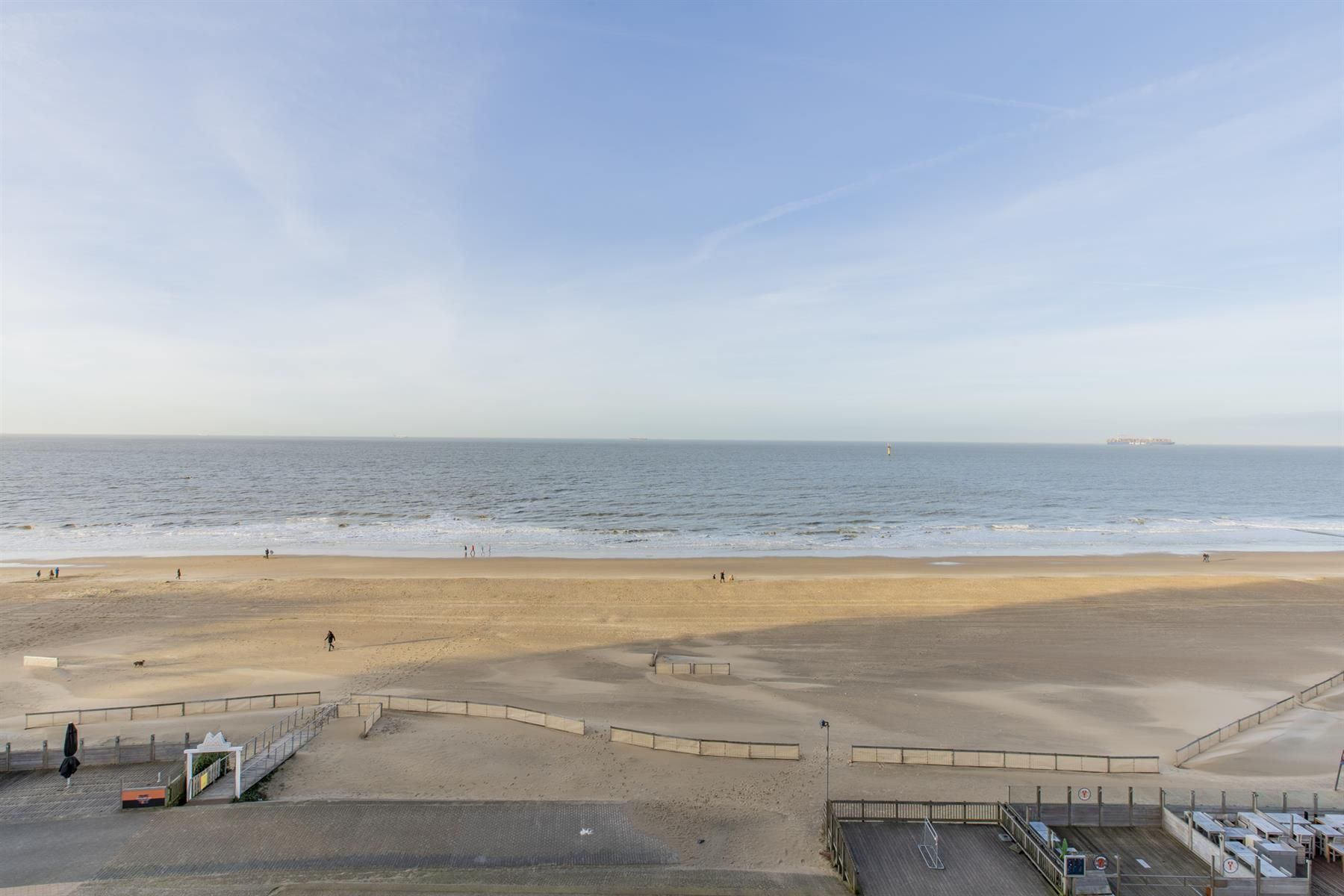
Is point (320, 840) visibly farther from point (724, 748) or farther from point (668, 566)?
point (668, 566)

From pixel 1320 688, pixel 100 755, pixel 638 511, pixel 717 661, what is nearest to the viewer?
pixel 100 755

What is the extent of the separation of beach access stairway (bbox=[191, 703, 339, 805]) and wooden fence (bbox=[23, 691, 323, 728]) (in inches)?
40.4

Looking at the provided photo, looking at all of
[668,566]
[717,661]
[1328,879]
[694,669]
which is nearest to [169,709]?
[694,669]

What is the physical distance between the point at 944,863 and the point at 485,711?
A: 13.6 metres

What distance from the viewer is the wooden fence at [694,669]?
81.5 ft

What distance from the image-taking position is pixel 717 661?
1040 inches

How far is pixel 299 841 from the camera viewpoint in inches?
520

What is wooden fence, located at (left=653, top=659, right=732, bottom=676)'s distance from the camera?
81.5 ft

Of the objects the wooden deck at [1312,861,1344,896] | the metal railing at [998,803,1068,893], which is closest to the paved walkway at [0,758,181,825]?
the metal railing at [998,803,1068,893]

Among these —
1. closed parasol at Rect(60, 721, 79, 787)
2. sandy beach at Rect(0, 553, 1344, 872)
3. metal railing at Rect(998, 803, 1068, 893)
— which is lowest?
sandy beach at Rect(0, 553, 1344, 872)

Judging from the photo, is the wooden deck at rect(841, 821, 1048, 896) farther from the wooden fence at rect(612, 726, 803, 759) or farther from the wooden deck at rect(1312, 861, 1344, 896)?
the wooden deck at rect(1312, 861, 1344, 896)

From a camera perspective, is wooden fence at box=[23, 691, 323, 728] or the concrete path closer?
the concrete path

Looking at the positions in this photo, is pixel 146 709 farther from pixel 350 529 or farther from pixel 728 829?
pixel 350 529

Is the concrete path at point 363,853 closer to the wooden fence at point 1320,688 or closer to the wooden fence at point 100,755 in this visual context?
the wooden fence at point 100,755
